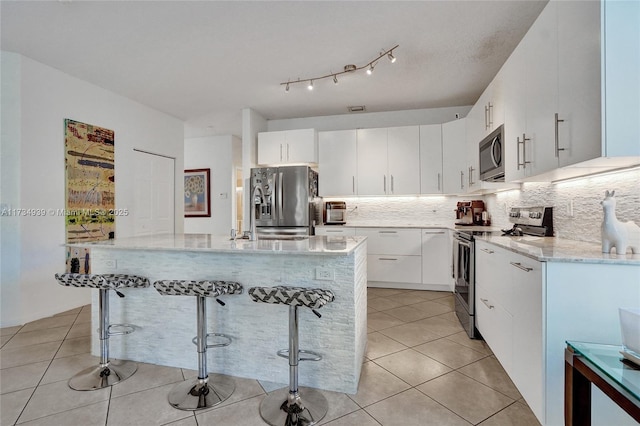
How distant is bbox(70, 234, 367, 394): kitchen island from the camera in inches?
77.8

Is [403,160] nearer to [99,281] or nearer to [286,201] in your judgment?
[286,201]

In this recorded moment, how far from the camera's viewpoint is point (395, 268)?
4.46 metres

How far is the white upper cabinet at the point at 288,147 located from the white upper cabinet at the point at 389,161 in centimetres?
73

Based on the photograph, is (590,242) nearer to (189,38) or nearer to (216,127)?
(189,38)

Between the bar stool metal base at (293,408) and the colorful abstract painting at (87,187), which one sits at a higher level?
the colorful abstract painting at (87,187)

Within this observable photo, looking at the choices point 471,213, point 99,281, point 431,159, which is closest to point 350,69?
point 431,159

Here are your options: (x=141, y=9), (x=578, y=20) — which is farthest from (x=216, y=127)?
(x=578, y=20)

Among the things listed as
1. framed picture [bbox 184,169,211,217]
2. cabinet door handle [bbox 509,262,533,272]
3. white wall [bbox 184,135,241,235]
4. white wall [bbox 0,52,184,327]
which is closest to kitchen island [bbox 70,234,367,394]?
cabinet door handle [bbox 509,262,533,272]

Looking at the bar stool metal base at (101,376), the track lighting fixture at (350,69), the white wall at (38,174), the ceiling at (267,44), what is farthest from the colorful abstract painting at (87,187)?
the track lighting fixture at (350,69)

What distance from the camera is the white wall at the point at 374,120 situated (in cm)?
489

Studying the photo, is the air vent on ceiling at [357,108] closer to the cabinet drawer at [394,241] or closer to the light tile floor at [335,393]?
the cabinet drawer at [394,241]

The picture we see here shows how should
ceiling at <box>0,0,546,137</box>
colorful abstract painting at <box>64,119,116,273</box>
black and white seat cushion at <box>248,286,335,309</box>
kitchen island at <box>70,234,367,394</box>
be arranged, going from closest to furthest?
black and white seat cushion at <box>248,286,335,309</box>, kitchen island at <box>70,234,367,394</box>, ceiling at <box>0,0,546,137</box>, colorful abstract painting at <box>64,119,116,273</box>

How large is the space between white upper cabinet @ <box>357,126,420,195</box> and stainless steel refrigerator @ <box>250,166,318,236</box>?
864 millimetres

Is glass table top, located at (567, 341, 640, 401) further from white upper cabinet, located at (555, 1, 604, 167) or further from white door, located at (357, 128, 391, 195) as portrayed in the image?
white door, located at (357, 128, 391, 195)
